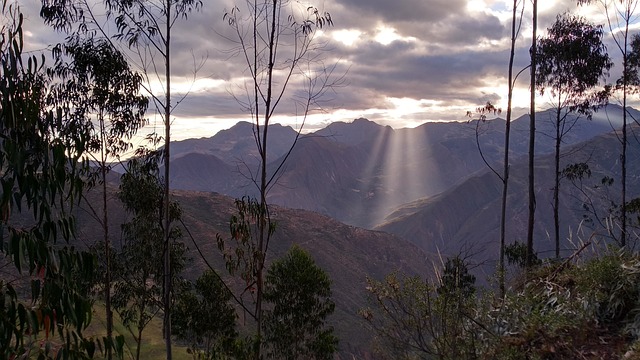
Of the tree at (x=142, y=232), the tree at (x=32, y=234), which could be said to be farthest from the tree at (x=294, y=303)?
the tree at (x=32, y=234)

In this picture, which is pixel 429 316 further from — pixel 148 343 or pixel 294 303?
pixel 148 343

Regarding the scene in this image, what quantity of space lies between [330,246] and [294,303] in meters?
94.3

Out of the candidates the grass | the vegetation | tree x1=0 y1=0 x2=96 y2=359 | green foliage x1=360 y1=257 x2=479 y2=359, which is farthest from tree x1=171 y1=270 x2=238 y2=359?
the grass

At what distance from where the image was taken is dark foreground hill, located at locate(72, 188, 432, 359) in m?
76.4

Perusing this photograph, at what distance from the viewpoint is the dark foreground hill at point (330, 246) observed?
76438 millimetres

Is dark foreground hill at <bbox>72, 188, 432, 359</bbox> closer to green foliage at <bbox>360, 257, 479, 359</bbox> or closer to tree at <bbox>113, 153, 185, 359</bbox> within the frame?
tree at <bbox>113, 153, 185, 359</bbox>

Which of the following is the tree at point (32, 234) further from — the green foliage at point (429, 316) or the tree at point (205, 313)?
the tree at point (205, 313)

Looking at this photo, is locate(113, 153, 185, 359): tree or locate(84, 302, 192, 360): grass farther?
locate(84, 302, 192, 360): grass

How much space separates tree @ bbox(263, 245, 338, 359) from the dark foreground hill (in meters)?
45.3

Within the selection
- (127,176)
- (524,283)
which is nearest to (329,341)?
(127,176)

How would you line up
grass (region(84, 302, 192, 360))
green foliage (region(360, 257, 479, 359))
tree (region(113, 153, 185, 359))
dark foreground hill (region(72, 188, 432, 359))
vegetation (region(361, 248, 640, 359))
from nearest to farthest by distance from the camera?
vegetation (region(361, 248, 640, 359)) < green foliage (region(360, 257, 479, 359)) < tree (region(113, 153, 185, 359)) < grass (region(84, 302, 192, 360)) < dark foreground hill (region(72, 188, 432, 359))

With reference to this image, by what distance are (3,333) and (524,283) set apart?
805cm

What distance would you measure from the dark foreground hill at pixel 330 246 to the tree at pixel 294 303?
149ft

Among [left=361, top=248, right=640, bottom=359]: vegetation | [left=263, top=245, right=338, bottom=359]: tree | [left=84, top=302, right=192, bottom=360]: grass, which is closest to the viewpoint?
[left=361, top=248, right=640, bottom=359]: vegetation
